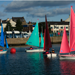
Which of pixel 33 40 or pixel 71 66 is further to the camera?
pixel 33 40

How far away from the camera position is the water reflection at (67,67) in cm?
4456

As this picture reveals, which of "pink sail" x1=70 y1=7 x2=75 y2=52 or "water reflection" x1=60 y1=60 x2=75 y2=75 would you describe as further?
"pink sail" x1=70 y1=7 x2=75 y2=52

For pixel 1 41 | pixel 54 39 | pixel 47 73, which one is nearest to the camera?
pixel 47 73

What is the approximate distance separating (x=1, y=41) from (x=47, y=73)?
131 ft

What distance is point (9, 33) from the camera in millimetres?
150250

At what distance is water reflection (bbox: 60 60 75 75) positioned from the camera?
44562 mm

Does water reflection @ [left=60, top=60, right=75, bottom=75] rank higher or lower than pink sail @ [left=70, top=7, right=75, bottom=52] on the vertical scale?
lower

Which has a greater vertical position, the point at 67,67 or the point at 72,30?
the point at 72,30

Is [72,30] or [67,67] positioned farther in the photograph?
[72,30]

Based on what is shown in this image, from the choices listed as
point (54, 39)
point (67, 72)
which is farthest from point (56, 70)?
point (54, 39)

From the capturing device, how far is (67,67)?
50.4 meters

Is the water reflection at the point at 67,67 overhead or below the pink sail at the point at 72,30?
below

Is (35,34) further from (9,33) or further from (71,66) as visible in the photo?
(9,33)

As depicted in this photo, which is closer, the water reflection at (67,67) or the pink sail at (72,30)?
the water reflection at (67,67)
